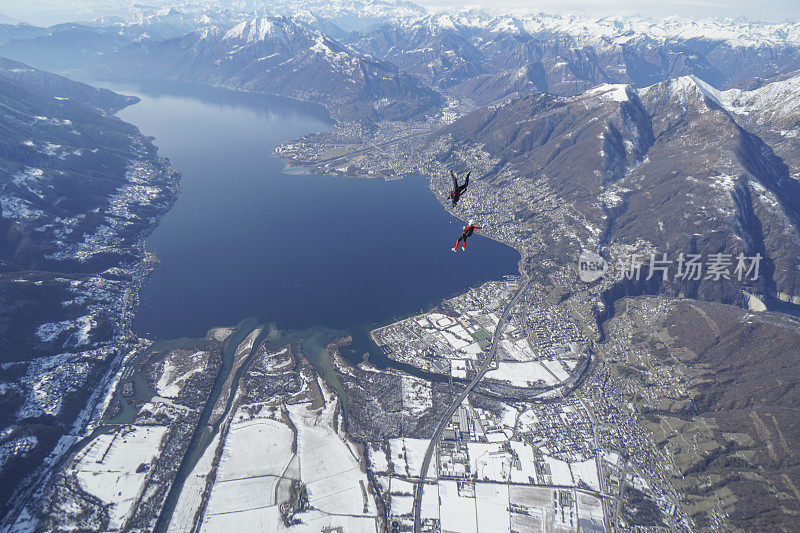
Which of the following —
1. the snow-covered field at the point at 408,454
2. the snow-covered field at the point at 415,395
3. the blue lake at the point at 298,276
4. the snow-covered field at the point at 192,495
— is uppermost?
the blue lake at the point at 298,276

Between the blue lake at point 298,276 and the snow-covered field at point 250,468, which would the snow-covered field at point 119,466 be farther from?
the blue lake at point 298,276

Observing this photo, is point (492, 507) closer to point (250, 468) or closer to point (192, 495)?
point (250, 468)

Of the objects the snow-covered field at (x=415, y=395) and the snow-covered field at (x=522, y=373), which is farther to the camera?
the snow-covered field at (x=522, y=373)

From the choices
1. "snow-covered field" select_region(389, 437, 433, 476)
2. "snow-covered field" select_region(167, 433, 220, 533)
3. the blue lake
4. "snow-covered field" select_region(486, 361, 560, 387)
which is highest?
the blue lake

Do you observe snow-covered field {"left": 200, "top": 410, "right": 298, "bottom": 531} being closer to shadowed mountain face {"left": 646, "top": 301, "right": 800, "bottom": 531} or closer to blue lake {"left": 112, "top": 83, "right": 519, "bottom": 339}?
blue lake {"left": 112, "top": 83, "right": 519, "bottom": 339}

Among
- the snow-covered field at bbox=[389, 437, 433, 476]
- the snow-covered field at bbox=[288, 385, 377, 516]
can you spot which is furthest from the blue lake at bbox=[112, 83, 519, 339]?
the snow-covered field at bbox=[389, 437, 433, 476]

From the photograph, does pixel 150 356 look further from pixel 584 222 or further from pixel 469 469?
pixel 584 222

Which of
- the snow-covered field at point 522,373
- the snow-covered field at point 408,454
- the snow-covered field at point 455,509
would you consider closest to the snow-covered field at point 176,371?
the snow-covered field at point 408,454

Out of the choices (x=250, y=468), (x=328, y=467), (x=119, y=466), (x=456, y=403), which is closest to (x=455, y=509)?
(x=456, y=403)

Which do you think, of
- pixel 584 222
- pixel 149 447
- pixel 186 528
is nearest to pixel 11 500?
pixel 149 447
